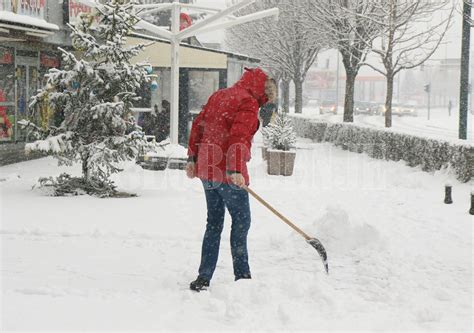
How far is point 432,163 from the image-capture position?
12.7 metres

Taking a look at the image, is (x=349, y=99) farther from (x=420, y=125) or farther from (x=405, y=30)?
(x=420, y=125)

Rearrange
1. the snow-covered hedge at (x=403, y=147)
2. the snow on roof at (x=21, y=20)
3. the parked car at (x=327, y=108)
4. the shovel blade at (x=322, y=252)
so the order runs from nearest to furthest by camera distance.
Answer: the shovel blade at (x=322, y=252)
the snow on roof at (x=21, y=20)
the snow-covered hedge at (x=403, y=147)
the parked car at (x=327, y=108)

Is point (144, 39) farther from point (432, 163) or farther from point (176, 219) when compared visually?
point (176, 219)

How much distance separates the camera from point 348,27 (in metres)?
22.3

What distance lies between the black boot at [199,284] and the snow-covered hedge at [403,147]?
7637mm

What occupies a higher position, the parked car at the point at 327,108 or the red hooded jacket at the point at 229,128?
the parked car at the point at 327,108

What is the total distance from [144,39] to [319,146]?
24.3 feet

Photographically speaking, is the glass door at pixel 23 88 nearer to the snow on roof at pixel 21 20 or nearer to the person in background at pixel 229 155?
the snow on roof at pixel 21 20

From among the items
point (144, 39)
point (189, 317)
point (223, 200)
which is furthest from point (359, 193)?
point (144, 39)

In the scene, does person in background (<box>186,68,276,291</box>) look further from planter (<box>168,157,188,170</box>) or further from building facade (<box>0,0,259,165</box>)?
planter (<box>168,157,188,170</box>)

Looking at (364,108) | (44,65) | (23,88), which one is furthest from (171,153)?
(364,108)

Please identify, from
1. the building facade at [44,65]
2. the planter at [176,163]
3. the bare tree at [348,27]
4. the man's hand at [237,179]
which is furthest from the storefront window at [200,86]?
the man's hand at [237,179]

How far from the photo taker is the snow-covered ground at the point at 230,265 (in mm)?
4148

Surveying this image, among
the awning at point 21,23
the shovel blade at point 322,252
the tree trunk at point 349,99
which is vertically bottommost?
the shovel blade at point 322,252
